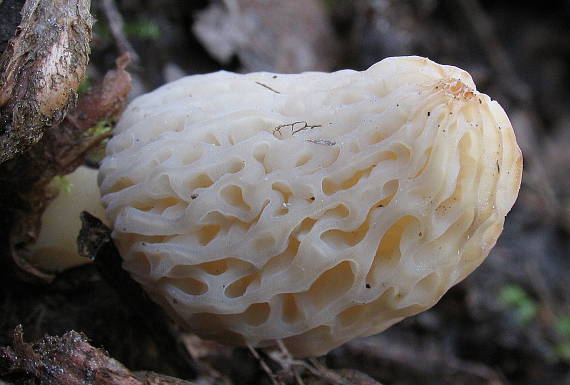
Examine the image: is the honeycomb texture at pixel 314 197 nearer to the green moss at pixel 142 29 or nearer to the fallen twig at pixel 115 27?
the fallen twig at pixel 115 27

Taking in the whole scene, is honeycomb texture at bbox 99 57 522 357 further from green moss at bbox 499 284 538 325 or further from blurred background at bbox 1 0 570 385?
green moss at bbox 499 284 538 325

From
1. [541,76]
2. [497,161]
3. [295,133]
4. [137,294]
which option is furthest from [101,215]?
[541,76]

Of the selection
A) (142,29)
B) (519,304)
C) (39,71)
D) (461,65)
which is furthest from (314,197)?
(461,65)

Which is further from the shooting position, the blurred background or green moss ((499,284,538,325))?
green moss ((499,284,538,325))

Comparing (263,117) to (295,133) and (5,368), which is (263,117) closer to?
(295,133)

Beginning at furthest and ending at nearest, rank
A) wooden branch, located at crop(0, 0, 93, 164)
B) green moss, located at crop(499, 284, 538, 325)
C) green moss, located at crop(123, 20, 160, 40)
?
green moss, located at crop(499, 284, 538, 325), green moss, located at crop(123, 20, 160, 40), wooden branch, located at crop(0, 0, 93, 164)

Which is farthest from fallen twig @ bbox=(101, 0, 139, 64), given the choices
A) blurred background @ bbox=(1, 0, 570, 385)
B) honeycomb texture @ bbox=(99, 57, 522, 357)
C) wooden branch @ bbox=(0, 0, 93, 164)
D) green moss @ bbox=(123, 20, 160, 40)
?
wooden branch @ bbox=(0, 0, 93, 164)

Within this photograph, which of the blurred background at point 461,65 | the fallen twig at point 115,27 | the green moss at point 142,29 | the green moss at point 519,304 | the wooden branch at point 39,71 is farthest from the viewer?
the green moss at point 519,304

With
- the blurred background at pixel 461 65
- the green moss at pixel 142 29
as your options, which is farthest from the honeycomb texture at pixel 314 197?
the green moss at pixel 142 29
